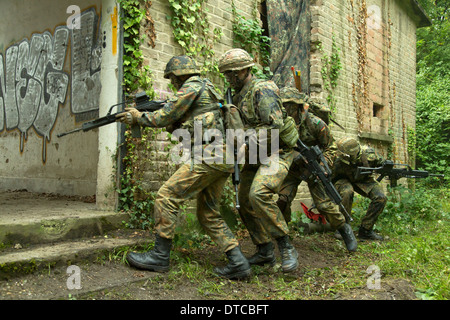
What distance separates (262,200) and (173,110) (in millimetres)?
1219

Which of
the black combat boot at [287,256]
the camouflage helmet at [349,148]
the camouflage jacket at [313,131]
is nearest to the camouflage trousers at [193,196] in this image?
the black combat boot at [287,256]

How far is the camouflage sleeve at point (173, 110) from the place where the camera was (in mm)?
3521

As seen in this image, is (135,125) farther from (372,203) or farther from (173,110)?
(372,203)

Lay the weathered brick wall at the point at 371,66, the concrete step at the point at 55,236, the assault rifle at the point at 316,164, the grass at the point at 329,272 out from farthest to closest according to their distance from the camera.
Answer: the weathered brick wall at the point at 371,66 < the assault rifle at the point at 316,164 < the grass at the point at 329,272 < the concrete step at the point at 55,236

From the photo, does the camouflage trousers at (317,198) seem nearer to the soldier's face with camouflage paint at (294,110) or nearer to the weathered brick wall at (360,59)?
the soldier's face with camouflage paint at (294,110)

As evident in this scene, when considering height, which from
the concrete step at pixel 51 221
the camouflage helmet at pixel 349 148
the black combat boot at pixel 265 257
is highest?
the camouflage helmet at pixel 349 148

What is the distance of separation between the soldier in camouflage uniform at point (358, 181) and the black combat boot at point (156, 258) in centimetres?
312

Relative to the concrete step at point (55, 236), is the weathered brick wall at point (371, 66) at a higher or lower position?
higher

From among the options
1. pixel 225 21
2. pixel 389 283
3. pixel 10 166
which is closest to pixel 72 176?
pixel 10 166

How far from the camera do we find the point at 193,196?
356 centimetres

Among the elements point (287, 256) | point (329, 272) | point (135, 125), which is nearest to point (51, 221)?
point (135, 125)

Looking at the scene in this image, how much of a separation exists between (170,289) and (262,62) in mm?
4203

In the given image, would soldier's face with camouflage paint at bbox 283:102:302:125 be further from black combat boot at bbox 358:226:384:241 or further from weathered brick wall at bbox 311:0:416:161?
weathered brick wall at bbox 311:0:416:161
